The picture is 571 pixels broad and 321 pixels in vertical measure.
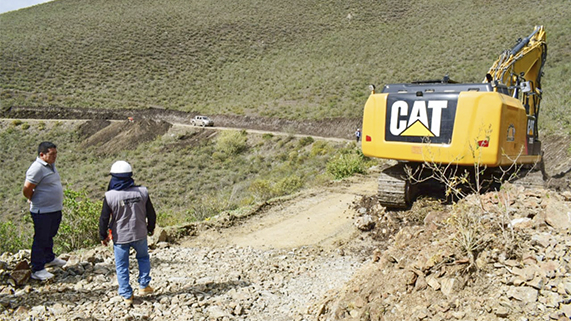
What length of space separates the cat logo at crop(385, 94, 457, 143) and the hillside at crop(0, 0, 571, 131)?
1022 inches

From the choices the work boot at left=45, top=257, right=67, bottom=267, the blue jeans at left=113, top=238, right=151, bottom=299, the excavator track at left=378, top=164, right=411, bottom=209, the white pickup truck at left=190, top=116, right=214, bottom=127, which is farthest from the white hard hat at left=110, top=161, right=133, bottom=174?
the white pickup truck at left=190, top=116, right=214, bottom=127

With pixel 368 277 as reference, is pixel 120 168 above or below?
above

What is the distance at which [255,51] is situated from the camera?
185 ft

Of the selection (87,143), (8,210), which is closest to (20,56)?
(87,143)

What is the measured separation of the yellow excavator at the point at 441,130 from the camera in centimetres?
655

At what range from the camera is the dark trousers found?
17.8 feet

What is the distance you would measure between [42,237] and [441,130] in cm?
609

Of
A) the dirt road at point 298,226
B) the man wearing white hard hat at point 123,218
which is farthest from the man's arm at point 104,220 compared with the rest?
the dirt road at point 298,226

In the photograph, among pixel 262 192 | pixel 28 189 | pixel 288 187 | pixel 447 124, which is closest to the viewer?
pixel 28 189

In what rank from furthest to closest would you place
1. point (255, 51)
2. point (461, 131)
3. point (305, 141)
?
1. point (255, 51)
2. point (305, 141)
3. point (461, 131)

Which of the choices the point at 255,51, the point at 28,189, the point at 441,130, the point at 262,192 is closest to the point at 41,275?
the point at 28,189

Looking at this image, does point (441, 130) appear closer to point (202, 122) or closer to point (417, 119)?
point (417, 119)

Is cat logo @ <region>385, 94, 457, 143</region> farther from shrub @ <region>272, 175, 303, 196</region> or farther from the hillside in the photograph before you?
the hillside

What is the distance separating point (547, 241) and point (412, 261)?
1255 mm
